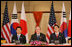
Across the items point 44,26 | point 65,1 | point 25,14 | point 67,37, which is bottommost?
point 67,37

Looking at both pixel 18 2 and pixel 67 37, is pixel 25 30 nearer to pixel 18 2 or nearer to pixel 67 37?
pixel 18 2

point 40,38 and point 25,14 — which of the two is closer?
point 40,38

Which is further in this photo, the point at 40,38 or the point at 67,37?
the point at 67,37

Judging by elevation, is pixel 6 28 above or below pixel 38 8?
below

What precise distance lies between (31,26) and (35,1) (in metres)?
0.88

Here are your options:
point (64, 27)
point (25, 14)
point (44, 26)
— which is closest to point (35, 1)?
point (25, 14)

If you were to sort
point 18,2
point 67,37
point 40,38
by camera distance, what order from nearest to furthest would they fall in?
point 40,38 < point 67,37 < point 18,2

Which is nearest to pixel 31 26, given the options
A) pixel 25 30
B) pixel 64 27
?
pixel 25 30

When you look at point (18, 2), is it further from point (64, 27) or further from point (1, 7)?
point (64, 27)

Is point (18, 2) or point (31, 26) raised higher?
point (18, 2)

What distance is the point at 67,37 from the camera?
548 cm

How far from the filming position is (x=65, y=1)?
5.70 meters

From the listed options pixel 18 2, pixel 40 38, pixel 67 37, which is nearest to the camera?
pixel 40 38

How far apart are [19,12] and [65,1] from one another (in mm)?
1645
